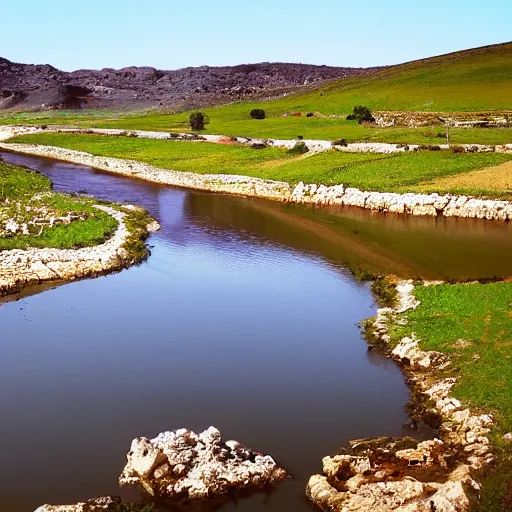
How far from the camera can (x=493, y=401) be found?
2092 cm

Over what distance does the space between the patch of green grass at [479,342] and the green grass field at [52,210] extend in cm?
2209

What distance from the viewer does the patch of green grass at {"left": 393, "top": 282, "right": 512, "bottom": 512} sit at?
18.1 metres

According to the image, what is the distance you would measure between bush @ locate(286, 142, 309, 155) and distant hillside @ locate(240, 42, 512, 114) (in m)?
37.2

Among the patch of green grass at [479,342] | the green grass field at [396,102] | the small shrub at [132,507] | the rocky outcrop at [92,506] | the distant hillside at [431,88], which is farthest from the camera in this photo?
the distant hillside at [431,88]

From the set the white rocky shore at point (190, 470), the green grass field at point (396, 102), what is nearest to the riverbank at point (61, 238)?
the white rocky shore at point (190, 470)

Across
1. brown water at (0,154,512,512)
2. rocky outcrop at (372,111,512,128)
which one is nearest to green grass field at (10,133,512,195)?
brown water at (0,154,512,512)

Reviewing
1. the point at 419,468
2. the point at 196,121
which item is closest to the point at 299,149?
the point at 196,121

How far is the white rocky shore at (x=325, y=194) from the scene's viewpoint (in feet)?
176

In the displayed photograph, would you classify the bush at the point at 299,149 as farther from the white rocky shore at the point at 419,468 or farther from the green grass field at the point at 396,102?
the white rocky shore at the point at 419,468

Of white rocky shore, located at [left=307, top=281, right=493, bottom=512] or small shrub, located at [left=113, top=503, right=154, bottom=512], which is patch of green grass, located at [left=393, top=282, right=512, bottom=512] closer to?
white rocky shore, located at [left=307, top=281, right=493, bottom=512]

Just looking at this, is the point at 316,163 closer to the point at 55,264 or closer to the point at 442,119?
the point at 442,119

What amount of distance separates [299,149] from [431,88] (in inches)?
2391

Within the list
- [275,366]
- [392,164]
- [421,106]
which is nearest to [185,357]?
[275,366]

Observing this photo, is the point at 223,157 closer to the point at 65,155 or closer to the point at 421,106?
the point at 65,155
